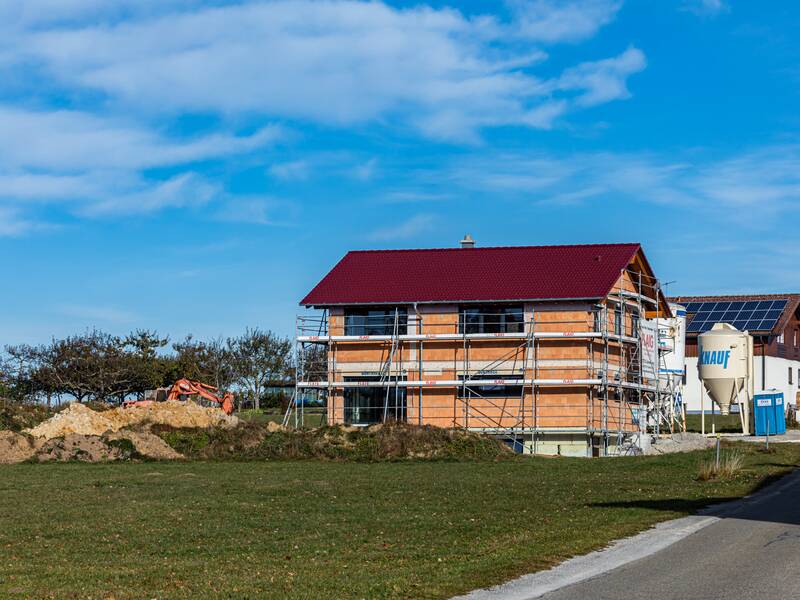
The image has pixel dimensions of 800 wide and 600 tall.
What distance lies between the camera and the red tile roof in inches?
2026

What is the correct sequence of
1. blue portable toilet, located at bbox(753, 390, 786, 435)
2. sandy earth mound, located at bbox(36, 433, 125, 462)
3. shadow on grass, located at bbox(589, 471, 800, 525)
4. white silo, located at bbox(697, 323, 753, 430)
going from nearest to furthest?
shadow on grass, located at bbox(589, 471, 800, 525) → sandy earth mound, located at bbox(36, 433, 125, 462) → blue portable toilet, located at bbox(753, 390, 786, 435) → white silo, located at bbox(697, 323, 753, 430)

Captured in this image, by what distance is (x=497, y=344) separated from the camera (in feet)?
169

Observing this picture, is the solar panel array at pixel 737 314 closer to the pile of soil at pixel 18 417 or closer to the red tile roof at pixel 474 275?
the red tile roof at pixel 474 275

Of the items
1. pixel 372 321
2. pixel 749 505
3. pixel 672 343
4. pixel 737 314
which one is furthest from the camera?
pixel 737 314

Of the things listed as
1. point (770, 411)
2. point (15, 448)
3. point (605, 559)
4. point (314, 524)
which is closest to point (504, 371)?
point (770, 411)

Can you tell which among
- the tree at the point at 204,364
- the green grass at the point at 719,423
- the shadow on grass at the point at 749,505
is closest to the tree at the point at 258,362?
the tree at the point at 204,364

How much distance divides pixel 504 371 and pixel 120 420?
658 inches

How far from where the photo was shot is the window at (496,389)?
169 feet

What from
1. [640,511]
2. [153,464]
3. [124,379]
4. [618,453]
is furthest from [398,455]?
[124,379]

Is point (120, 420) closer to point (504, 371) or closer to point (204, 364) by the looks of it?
point (504, 371)

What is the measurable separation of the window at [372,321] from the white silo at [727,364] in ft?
57.6

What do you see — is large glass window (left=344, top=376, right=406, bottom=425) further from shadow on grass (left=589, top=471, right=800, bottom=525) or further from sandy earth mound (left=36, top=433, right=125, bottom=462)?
shadow on grass (left=589, top=471, right=800, bottom=525)

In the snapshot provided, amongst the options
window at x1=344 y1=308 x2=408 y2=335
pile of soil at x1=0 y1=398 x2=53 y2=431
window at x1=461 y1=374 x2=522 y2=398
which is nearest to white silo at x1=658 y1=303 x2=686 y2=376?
window at x1=461 y1=374 x2=522 y2=398

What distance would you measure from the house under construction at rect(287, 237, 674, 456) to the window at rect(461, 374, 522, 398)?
0.04m
